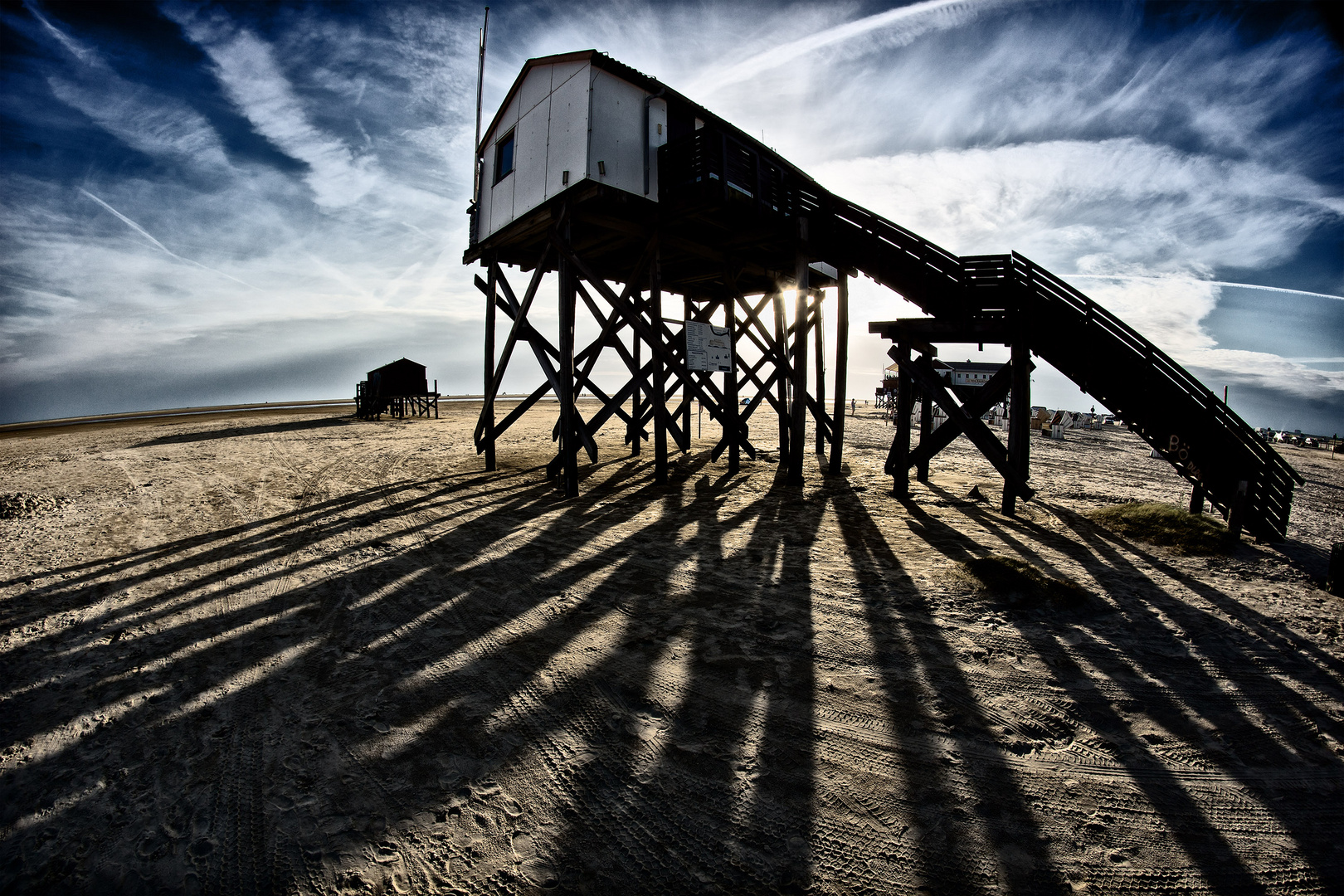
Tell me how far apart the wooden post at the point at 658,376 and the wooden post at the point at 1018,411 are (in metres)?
5.69

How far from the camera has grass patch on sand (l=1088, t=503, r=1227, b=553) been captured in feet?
21.2

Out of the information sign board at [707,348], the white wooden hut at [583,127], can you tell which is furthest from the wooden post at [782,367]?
the white wooden hut at [583,127]

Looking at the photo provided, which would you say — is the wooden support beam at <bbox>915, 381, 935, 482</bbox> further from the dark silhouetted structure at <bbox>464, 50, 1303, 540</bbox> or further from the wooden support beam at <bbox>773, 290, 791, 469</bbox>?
the wooden support beam at <bbox>773, 290, 791, 469</bbox>

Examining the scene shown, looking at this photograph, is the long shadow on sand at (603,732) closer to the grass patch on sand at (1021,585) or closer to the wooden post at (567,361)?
the grass patch on sand at (1021,585)

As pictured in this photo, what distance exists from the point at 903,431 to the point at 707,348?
4.14 metres

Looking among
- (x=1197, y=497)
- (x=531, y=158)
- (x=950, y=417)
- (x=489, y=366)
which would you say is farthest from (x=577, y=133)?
(x=1197, y=497)

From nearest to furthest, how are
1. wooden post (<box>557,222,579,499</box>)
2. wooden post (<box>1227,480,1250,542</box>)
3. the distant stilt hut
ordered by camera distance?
wooden post (<box>1227,480,1250,542</box>)
wooden post (<box>557,222,579,499</box>)
the distant stilt hut

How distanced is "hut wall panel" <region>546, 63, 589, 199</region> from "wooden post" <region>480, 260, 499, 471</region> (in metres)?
3.34

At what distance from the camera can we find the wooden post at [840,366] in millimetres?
12125

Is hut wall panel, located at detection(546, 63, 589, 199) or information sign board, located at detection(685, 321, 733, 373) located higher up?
hut wall panel, located at detection(546, 63, 589, 199)

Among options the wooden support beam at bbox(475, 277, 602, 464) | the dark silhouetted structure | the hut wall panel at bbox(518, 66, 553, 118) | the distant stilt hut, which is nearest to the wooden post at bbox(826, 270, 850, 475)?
the dark silhouetted structure

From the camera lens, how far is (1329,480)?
48.8 ft

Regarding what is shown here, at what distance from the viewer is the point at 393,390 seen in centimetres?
3148

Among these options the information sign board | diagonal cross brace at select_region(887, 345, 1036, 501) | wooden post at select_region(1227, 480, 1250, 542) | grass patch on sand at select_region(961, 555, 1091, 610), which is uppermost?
the information sign board
